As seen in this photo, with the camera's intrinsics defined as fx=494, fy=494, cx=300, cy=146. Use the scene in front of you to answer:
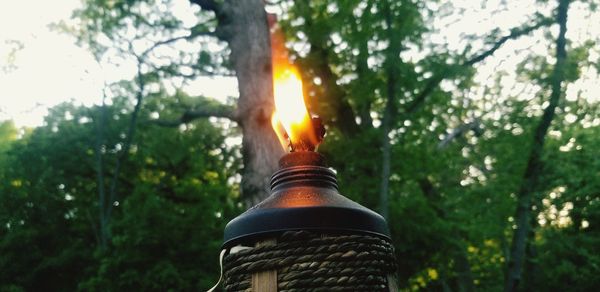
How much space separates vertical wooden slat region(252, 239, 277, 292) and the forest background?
15.0 feet

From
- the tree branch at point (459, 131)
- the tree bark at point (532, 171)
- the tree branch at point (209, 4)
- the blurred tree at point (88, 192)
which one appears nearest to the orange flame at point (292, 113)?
the tree branch at point (209, 4)

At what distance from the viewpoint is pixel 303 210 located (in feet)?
3.23

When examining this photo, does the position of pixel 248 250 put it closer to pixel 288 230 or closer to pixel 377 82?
pixel 288 230

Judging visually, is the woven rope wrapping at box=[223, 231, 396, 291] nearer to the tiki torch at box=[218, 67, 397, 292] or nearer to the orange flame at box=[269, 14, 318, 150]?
the tiki torch at box=[218, 67, 397, 292]

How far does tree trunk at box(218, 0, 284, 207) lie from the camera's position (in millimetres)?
5664

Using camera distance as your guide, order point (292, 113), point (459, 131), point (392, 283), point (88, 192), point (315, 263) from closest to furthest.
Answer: point (315, 263) → point (392, 283) → point (292, 113) → point (459, 131) → point (88, 192)

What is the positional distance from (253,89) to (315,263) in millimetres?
5105

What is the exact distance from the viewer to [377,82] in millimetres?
10617

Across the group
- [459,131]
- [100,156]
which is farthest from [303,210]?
[100,156]

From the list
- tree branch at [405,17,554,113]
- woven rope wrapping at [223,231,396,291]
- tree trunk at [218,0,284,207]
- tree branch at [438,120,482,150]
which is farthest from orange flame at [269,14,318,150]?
tree branch at [438,120,482,150]

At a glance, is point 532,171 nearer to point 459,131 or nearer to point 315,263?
point 459,131

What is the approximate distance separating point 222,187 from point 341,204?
640 inches

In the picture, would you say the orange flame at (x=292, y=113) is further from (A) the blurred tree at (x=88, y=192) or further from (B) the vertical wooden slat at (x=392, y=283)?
(A) the blurred tree at (x=88, y=192)

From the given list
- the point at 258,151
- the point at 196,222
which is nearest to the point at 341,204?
the point at 258,151
